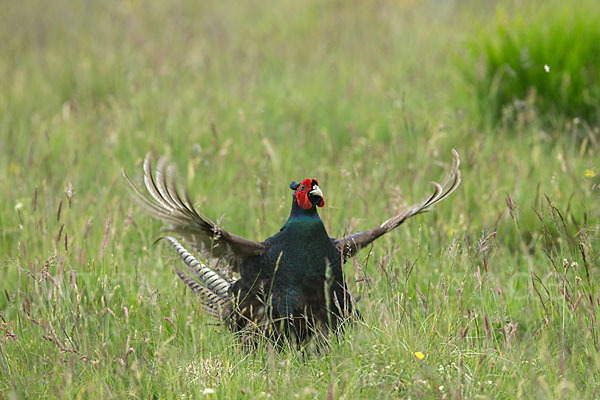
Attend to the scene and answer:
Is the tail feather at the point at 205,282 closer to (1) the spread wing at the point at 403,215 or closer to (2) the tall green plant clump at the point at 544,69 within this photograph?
(1) the spread wing at the point at 403,215

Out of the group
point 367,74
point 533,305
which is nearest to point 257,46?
point 367,74

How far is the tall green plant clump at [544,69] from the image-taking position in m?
5.08

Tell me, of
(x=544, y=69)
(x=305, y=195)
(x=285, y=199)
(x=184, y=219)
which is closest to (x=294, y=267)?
(x=305, y=195)

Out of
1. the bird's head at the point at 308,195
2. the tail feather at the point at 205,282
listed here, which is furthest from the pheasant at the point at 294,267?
the tail feather at the point at 205,282

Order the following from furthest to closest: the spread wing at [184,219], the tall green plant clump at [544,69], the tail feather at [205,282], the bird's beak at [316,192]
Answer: the tall green plant clump at [544,69], the tail feather at [205,282], the bird's beak at [316,192], the spread wing at [184,219]

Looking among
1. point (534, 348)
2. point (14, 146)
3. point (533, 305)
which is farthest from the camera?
point (14, 146)

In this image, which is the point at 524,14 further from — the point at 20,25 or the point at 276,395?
the point at 20,25

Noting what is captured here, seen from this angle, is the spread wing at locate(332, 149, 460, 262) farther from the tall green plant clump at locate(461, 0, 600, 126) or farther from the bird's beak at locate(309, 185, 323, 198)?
the tall green plant clump at locate(461, 0, 600, 126)

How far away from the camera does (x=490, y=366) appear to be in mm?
2441

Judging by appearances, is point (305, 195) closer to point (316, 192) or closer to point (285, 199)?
point (316, 192)

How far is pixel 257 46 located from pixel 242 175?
347 centimetres

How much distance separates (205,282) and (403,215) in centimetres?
110

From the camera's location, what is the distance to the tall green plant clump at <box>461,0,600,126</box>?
5.08 m

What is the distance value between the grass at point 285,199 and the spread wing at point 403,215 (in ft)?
0.33
